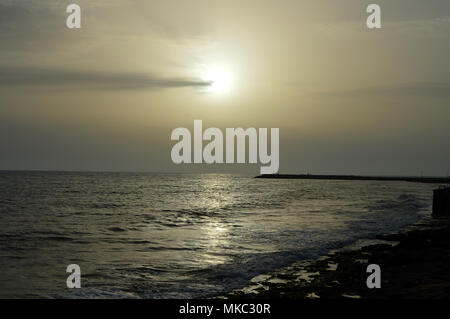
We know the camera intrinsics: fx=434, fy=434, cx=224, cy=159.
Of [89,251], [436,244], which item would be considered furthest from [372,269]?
[89,251]

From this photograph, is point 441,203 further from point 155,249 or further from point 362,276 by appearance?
point 362,276

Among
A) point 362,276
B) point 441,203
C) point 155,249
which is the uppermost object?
point 441,203

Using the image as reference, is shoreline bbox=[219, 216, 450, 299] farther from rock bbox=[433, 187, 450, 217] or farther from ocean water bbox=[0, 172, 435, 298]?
rock bbox=[433, 187, 450, 217]

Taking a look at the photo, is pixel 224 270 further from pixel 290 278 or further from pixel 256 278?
pixel 290 278

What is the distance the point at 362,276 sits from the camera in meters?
14.7

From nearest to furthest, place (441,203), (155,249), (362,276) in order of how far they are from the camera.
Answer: (362,276) → (155,249) → (441,203)

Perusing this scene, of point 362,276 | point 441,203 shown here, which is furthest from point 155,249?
point 441,203

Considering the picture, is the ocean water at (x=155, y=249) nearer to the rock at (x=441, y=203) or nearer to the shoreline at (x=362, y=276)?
the shoreline at (x=362, y=276)

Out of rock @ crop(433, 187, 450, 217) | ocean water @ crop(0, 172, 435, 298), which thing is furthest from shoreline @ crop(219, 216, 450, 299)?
rock @ crop(433, 187, 450, 217)

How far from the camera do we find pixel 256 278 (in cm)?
1592

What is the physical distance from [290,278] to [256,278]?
1.24 m

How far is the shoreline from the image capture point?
1245 cm

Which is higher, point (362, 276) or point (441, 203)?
point (441, 203)

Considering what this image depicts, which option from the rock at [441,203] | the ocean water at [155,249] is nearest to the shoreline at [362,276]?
the ocean water at [155,249]
